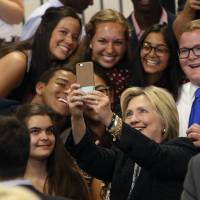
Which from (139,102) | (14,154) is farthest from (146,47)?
(14,154)

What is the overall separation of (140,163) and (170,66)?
1520 millimetres

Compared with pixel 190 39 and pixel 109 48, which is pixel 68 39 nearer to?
pixel 109 48

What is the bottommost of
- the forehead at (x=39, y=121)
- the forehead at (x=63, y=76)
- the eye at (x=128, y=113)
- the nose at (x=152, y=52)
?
the forehead at (x=39, y=121)

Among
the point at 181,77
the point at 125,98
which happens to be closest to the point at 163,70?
the point at 181,77

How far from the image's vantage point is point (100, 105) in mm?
4574

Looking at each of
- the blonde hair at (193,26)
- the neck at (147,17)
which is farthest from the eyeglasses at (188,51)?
the neck at (147,17)

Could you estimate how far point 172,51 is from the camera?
597cm

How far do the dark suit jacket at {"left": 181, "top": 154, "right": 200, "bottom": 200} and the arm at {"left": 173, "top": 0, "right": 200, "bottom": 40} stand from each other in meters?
2.40

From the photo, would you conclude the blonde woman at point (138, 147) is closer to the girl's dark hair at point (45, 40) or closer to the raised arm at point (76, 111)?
the raised arm at point (76, 111)

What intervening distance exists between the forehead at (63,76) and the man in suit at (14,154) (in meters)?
2.11

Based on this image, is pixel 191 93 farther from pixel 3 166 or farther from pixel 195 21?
pixel 3 166

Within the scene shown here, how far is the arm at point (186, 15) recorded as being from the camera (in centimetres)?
604

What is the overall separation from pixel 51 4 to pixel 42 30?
53 cm

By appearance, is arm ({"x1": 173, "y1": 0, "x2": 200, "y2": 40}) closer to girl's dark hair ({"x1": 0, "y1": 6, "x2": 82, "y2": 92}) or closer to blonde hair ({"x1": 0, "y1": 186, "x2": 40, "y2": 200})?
girl's dark hair ({"x1": 0, "y1": 6, "x2": 82, "y2": 92})
